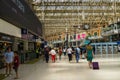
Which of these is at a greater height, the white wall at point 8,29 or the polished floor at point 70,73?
the white wall at point 8,29

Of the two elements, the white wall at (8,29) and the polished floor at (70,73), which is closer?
the polished floor at (70,73)

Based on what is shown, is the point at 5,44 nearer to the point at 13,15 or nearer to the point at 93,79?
the point at 13,15

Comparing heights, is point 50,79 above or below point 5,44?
below

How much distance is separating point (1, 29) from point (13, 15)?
3133mm

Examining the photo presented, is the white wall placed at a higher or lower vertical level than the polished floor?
higher

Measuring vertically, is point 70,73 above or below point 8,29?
below

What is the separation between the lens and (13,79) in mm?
16375

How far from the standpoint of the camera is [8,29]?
22.4 m

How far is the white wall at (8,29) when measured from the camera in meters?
20.0

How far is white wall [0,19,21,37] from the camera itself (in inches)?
786

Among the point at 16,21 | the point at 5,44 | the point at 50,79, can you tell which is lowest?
the point at 50,79

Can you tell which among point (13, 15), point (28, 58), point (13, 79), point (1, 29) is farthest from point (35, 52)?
point (13, 79)

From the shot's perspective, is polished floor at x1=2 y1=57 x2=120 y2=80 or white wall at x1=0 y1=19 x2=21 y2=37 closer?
polished floor at x1=2 y1=57 x2=120 y2=80

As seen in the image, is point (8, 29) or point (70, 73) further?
point (8, 29)
